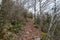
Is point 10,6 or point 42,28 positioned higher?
point 10,6

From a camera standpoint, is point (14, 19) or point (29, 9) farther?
point (29, 9)

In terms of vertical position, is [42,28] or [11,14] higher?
[11,14]

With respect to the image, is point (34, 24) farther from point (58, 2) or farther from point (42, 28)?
point (58, 2)

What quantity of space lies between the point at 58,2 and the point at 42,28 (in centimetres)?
272

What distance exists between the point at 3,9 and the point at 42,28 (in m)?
2.76

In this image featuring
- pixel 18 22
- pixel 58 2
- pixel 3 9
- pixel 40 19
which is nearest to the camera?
pixel 58 2

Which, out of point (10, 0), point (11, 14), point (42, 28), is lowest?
point (42, 28)

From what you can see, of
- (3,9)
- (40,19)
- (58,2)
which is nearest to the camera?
(58,2)

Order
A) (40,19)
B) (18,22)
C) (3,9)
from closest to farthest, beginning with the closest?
(3,9) < (18,22) < (40,19)

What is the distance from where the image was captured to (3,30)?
8.47 m

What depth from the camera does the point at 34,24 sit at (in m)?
11.2

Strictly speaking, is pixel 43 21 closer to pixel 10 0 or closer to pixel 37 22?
pixel 37 22

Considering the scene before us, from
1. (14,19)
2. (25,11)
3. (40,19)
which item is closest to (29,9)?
(25,11)

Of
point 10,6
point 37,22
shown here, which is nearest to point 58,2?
point 10,6
